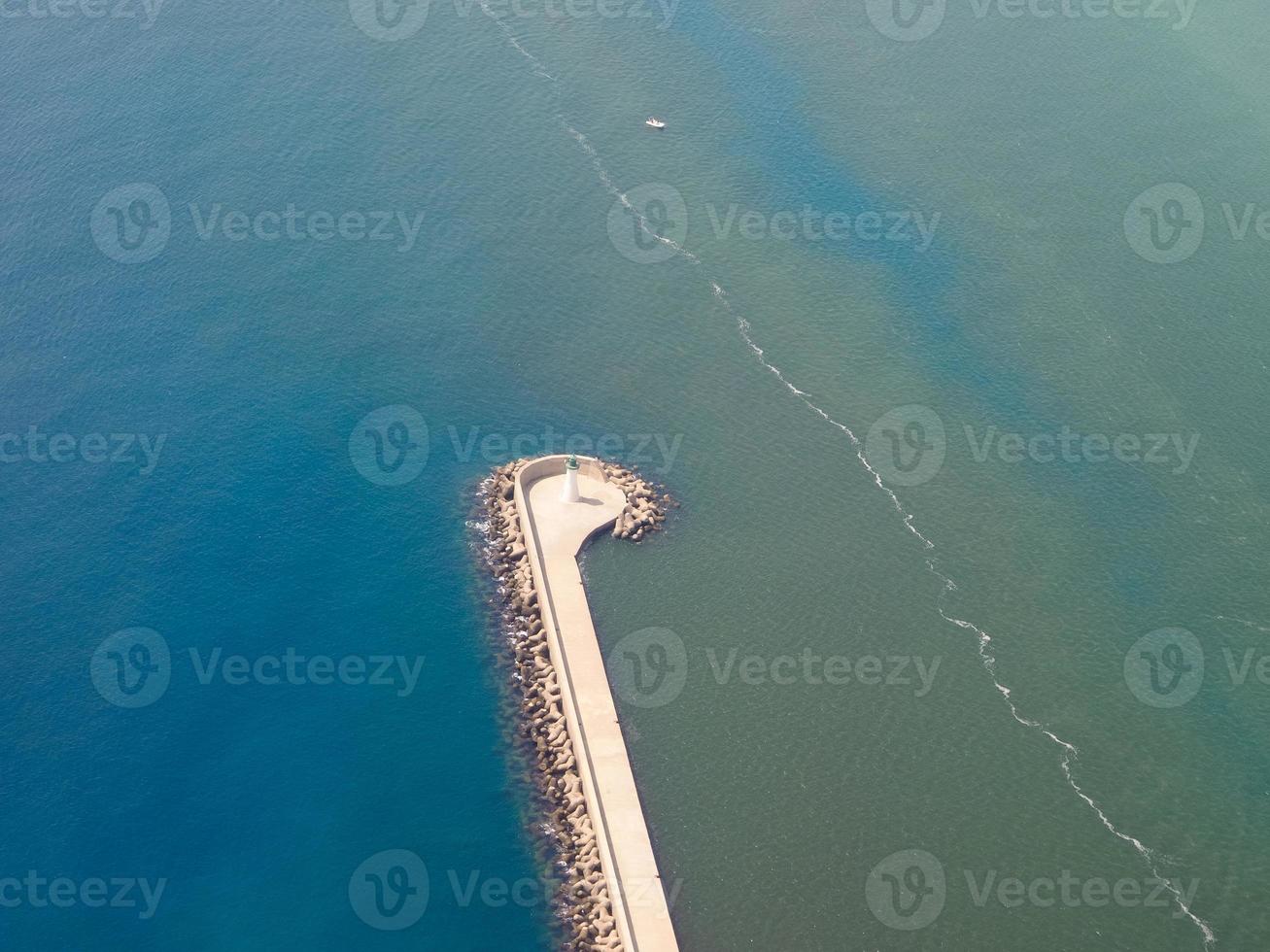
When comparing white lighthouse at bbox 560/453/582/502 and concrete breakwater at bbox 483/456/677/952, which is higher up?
white lighthouse at bbox 560/453/582/502

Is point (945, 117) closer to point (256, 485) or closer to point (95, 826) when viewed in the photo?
point (256, 485)

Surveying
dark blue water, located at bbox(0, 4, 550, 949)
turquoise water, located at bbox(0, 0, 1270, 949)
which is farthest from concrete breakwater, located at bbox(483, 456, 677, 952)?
dark blue water, located at bbox(0, 4, 550, 949)

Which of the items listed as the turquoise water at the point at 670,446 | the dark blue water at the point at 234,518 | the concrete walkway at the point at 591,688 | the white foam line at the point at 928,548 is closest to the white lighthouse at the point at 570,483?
the concrete walkway at the point at 591,688

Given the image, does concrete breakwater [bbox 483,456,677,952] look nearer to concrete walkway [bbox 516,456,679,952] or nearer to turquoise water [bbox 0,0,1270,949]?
concrete walkway [bbox 516,456,679,952]

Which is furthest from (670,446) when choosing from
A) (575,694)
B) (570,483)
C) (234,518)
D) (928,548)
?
(234,518)

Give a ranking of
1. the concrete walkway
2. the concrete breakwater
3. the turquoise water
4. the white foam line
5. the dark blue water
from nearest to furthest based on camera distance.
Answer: the concrete walkway
the concrete breakwater
the dark blue water
the turquoise water
the white foam line

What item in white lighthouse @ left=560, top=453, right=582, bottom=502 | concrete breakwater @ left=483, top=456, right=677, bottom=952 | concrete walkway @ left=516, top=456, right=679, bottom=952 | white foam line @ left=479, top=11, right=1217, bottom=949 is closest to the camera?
concrete walkway @ left=516, top=456, right=679, bottom=952

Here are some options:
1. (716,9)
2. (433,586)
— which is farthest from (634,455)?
(716,9)
